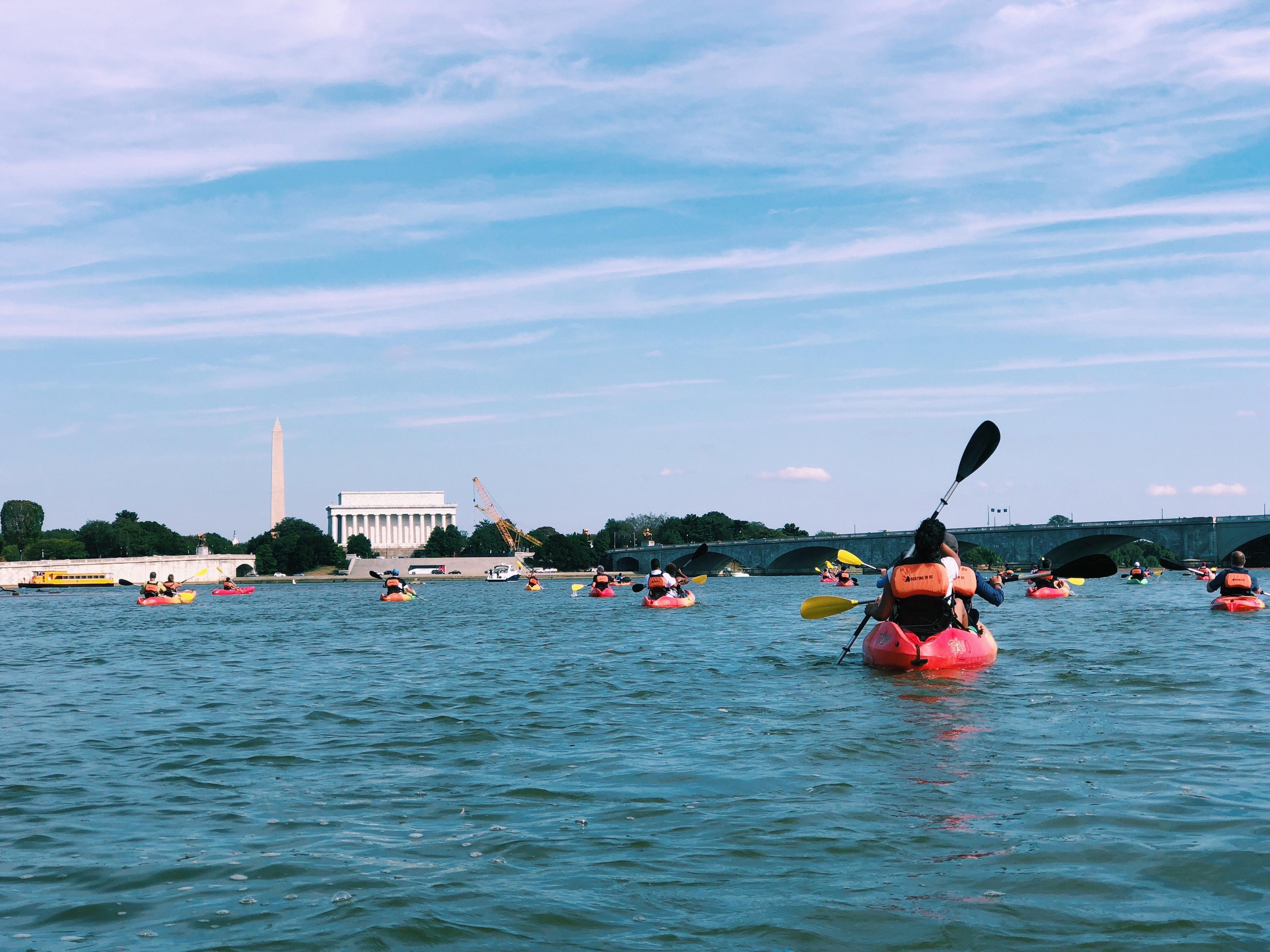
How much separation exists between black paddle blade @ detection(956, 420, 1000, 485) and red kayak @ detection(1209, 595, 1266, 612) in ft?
50.9

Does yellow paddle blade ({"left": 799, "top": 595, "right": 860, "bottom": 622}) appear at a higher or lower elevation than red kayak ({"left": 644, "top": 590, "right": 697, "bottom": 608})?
higher

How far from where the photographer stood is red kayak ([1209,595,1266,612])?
103ft

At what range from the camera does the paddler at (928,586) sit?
675 inches

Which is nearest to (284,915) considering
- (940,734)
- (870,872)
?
(870,872)

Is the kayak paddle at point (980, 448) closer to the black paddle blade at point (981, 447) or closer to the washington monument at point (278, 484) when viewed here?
the black paddle blade at point (981, 447)

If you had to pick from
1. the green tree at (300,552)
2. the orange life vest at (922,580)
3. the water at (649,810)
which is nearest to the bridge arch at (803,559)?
the green tree at (300,552)

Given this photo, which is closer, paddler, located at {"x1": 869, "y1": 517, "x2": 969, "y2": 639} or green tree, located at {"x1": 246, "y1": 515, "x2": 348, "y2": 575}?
paddler, located at {"x1": 869, "y1": 517, "x2": 969, "y2": 639}

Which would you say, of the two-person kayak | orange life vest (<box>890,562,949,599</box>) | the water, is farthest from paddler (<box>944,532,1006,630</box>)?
the two-person kayak

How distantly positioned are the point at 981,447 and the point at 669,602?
24896 mm

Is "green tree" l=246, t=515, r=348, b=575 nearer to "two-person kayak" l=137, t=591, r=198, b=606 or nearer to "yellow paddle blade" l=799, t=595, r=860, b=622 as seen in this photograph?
"two-person kayak" l=137, t=591, r=198, b=606

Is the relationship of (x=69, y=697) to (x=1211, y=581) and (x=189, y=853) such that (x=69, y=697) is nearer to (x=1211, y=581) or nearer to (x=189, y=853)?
(x=189, y=853)

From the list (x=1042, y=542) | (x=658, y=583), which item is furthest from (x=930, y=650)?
(x=1042, y=542)

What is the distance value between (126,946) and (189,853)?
1.89m

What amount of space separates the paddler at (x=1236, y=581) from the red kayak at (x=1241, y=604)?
0.29 ft
